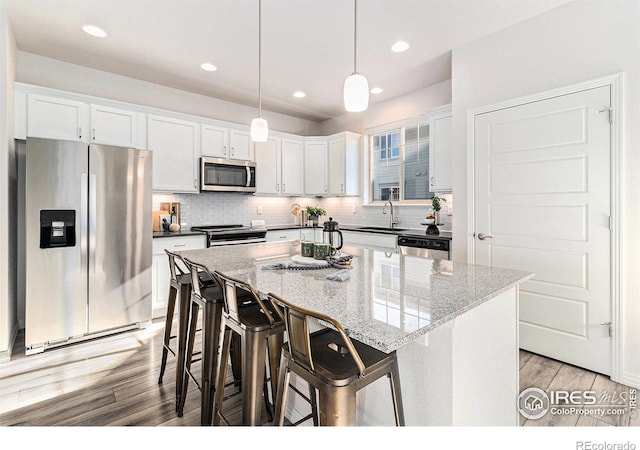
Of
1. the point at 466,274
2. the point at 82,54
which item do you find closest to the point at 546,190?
the point at 466,274

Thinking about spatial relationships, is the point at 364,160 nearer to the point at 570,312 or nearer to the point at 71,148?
the point at 570,312

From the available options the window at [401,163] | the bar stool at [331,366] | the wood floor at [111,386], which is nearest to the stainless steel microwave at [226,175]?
the window at [401,163]

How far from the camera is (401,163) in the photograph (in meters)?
4.57

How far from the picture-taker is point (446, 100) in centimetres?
394

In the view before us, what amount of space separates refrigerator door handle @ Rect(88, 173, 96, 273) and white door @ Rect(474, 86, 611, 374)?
3515 mm

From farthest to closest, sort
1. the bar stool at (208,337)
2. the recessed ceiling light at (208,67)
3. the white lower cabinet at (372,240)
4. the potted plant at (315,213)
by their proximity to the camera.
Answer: the potted plant at (315,213), the white lower cabinet at (372,240), the recessed ceiling light at (208,67), the bar stool at (208,337)

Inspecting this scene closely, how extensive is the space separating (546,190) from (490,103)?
0.93 metres

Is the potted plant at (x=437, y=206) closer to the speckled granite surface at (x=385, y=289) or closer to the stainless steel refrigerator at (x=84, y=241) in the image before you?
the speckled granite surface at (x=385, y=289)

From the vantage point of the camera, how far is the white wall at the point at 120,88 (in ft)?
10.9

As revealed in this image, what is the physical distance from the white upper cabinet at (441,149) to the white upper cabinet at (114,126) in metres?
3.29

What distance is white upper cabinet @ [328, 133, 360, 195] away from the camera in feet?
16.0

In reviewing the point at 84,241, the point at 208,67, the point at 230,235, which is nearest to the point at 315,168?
the point at 230,235

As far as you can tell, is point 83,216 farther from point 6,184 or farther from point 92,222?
point 6,184

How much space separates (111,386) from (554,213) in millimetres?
3509
